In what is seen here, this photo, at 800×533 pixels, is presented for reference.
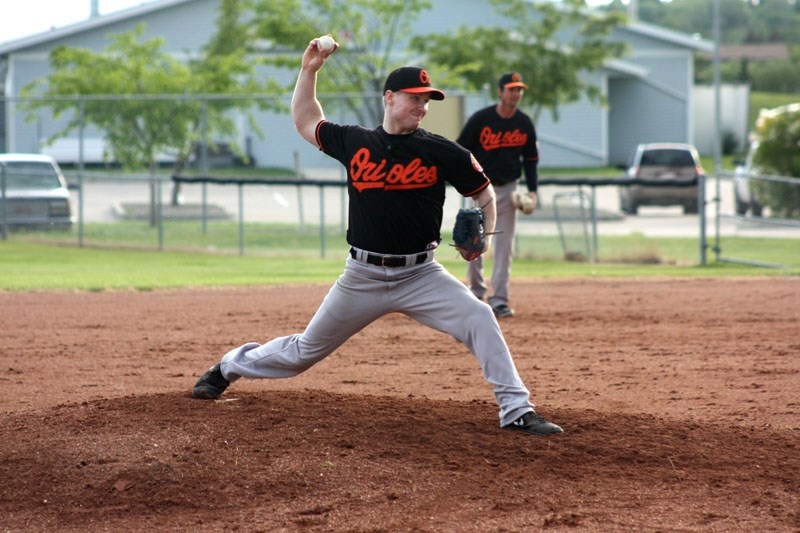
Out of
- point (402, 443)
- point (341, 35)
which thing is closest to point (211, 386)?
point (402, 443)

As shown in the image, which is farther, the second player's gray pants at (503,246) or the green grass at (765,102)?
the green grass at (765,102)

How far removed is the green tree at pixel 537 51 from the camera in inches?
1078

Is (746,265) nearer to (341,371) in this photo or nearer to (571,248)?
(571,248)

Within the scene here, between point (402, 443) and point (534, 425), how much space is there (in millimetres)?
696

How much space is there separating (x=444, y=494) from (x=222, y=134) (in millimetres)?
18524

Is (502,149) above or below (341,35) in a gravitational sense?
below

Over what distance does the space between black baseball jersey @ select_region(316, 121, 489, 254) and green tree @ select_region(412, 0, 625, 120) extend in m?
21.6

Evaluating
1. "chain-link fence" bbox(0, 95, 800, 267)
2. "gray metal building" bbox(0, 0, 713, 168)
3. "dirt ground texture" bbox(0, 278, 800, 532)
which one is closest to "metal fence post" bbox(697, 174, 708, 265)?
"chain-link fence" bbox(0, 95, 800, 267)

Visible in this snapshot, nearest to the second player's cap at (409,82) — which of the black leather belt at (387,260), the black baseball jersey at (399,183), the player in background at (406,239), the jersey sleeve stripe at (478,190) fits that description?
the player in background at (406,239)

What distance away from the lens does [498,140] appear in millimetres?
10359

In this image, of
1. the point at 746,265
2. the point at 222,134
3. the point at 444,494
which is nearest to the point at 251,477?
the point at 444,494

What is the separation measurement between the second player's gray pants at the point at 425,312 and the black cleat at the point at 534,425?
0.11 feet

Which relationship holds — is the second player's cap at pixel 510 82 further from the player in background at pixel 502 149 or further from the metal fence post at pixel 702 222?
the metal fence post at pixel 702 222

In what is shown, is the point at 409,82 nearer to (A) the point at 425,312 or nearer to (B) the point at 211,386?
(A) the point at 425,312
